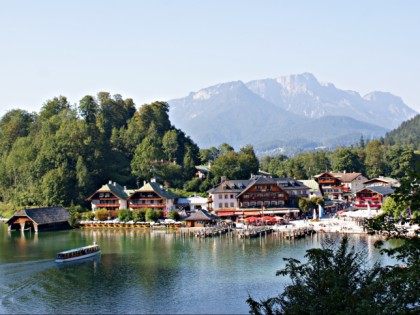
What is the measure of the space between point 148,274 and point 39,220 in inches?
1219

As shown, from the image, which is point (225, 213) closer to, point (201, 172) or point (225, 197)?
point (225, 197)

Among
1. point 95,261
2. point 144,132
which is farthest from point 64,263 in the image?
Answer: point 144,132

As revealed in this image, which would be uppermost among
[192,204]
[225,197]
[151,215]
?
[225,197]

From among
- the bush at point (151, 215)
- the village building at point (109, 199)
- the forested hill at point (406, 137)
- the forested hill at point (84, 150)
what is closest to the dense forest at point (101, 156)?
the forested hill at point (84, 150)

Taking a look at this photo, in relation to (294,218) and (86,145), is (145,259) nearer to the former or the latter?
(294,218)

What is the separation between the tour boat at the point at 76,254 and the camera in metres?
41.9

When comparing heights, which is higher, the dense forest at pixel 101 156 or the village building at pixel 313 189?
the dense forest at pixel 101 156

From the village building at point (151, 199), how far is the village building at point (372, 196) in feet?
79.8

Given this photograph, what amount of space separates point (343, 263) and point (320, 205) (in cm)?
4935

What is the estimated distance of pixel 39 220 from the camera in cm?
6372

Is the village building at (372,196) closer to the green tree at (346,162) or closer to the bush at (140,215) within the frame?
the bush at (140,215)

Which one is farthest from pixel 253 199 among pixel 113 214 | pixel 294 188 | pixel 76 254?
pixel 76 254

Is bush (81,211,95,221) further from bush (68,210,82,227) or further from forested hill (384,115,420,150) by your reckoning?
forested hill (384,115,420,150)

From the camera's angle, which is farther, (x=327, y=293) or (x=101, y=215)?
(x=101, y=215)
